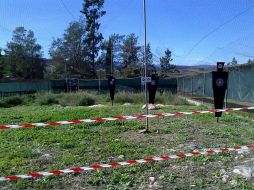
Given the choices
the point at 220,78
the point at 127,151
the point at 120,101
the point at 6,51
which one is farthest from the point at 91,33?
the point at 127,151

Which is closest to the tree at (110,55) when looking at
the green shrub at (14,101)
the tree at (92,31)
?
the tree at (92,31)

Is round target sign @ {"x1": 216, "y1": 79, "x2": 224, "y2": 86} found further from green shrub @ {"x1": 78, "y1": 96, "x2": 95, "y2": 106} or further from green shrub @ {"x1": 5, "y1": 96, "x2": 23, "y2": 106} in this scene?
green shrub @ {"x1": 5, "y1": 96, "x2": 23, "y2": 106}

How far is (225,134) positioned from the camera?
30.8 feet

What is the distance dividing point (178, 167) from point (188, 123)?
5025 mm

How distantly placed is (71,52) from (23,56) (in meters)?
8.75

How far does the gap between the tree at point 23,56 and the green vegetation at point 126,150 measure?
49.8 metres

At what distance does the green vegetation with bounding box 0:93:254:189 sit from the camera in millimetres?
5781

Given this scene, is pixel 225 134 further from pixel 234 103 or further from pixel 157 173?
pixel 234 103

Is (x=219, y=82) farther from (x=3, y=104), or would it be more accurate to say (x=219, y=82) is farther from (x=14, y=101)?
(x=14, y=101)

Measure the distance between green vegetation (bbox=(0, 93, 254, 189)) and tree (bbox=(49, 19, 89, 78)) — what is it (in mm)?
53764

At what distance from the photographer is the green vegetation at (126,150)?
578 cm

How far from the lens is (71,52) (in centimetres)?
6581

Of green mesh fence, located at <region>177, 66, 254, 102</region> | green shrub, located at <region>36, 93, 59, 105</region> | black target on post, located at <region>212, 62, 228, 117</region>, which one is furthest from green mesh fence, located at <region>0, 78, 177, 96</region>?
black target on post, located at <region>212, 62, 228, 117</region>

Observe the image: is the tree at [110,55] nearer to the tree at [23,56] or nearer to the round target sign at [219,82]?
the tree at [23,56]
